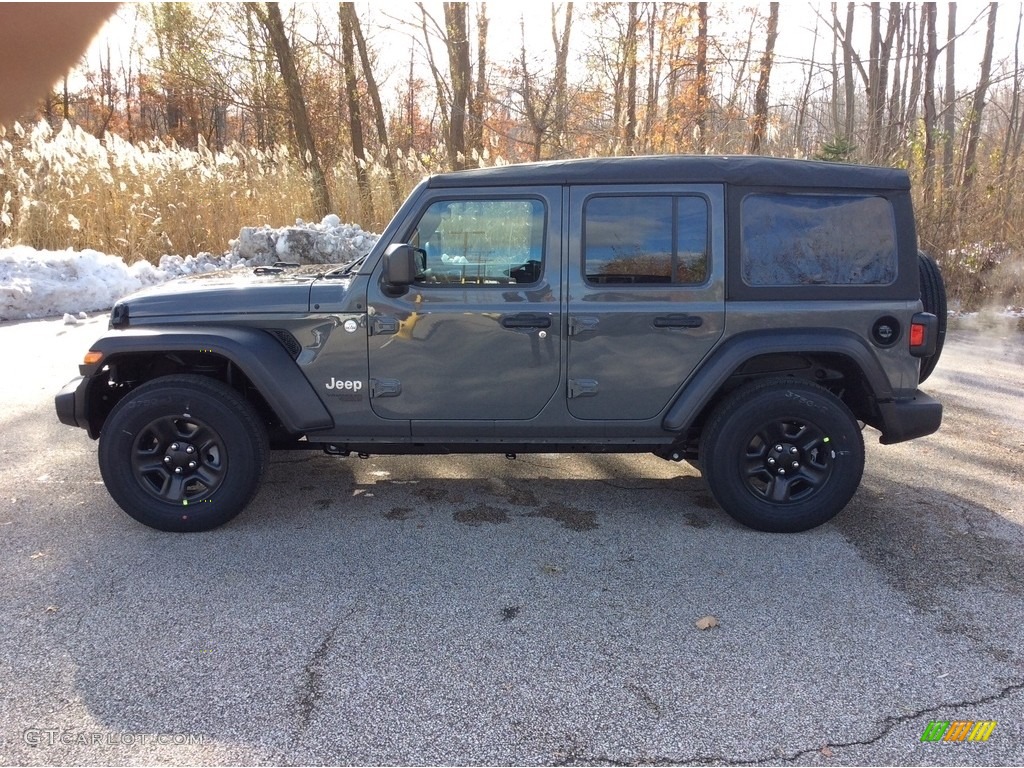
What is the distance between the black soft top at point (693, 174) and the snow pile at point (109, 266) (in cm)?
607

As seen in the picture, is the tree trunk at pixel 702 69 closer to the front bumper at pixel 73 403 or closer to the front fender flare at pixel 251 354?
the front fender flare at pixel 251 354

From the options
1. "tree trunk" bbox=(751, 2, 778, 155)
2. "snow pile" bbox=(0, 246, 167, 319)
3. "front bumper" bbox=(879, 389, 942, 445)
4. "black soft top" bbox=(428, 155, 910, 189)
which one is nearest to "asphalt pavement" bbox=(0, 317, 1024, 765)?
"front bumper" bbox=(879, 389, 942, 445)

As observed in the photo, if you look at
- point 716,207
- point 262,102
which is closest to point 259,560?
point 716,207

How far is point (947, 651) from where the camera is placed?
296 centimetres

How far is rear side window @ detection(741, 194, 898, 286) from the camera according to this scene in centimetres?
395

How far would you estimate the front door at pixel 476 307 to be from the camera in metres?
3.91

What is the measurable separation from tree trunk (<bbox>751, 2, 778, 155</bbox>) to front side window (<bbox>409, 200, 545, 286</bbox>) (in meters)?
14.7

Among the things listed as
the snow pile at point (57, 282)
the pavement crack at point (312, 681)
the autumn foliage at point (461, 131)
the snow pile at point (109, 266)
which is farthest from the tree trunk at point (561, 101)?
the pavement crack at point (312, 681)

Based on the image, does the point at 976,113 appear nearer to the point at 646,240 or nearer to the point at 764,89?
the point at 764,89

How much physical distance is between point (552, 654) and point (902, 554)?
2.07 meters

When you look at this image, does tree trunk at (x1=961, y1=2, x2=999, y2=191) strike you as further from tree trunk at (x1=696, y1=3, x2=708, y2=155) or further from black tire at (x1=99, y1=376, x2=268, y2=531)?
black tire at (x1=99, y1=376, x2=268, y2=531)

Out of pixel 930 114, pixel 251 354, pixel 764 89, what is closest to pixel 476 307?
pixel 251 354

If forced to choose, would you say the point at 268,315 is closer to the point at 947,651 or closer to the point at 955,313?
the point at 947,651

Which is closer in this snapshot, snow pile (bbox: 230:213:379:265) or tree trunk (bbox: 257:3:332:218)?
snow pile (bbox: 230:213:379:265)
